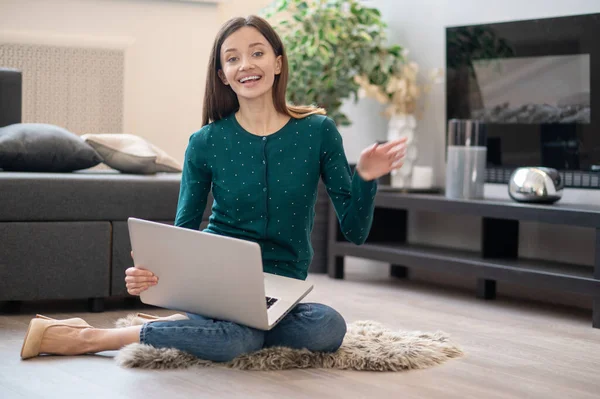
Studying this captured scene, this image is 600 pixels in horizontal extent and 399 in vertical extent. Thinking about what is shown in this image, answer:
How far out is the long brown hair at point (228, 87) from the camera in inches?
94.6

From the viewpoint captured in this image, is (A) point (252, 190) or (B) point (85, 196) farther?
(B) point (85, 196)

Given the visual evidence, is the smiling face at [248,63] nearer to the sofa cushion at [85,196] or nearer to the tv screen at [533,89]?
the sofa cushion at [85,196]

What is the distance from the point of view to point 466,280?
4.05 metres

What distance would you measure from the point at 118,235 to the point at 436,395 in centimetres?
146

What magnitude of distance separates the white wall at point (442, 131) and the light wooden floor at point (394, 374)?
1.55 feet

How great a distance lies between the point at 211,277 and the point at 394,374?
0.52 m

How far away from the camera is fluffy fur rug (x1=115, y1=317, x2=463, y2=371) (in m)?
2.22

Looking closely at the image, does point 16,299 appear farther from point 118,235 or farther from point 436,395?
point 436,395

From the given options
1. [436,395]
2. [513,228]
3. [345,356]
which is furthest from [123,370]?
[513,228]

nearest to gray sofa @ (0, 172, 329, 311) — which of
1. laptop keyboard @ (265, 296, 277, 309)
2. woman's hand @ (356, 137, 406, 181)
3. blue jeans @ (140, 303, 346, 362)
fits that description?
blue jeans @ (140, 303, 346, 362)

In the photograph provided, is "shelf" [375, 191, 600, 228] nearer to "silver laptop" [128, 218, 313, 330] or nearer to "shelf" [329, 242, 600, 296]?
"shelf" [329, 242, 600, 296]

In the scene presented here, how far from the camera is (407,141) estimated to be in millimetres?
4191

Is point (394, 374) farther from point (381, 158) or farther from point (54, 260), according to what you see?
point (54, 260)

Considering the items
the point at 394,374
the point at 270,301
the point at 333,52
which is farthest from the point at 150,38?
the point at 394,374
